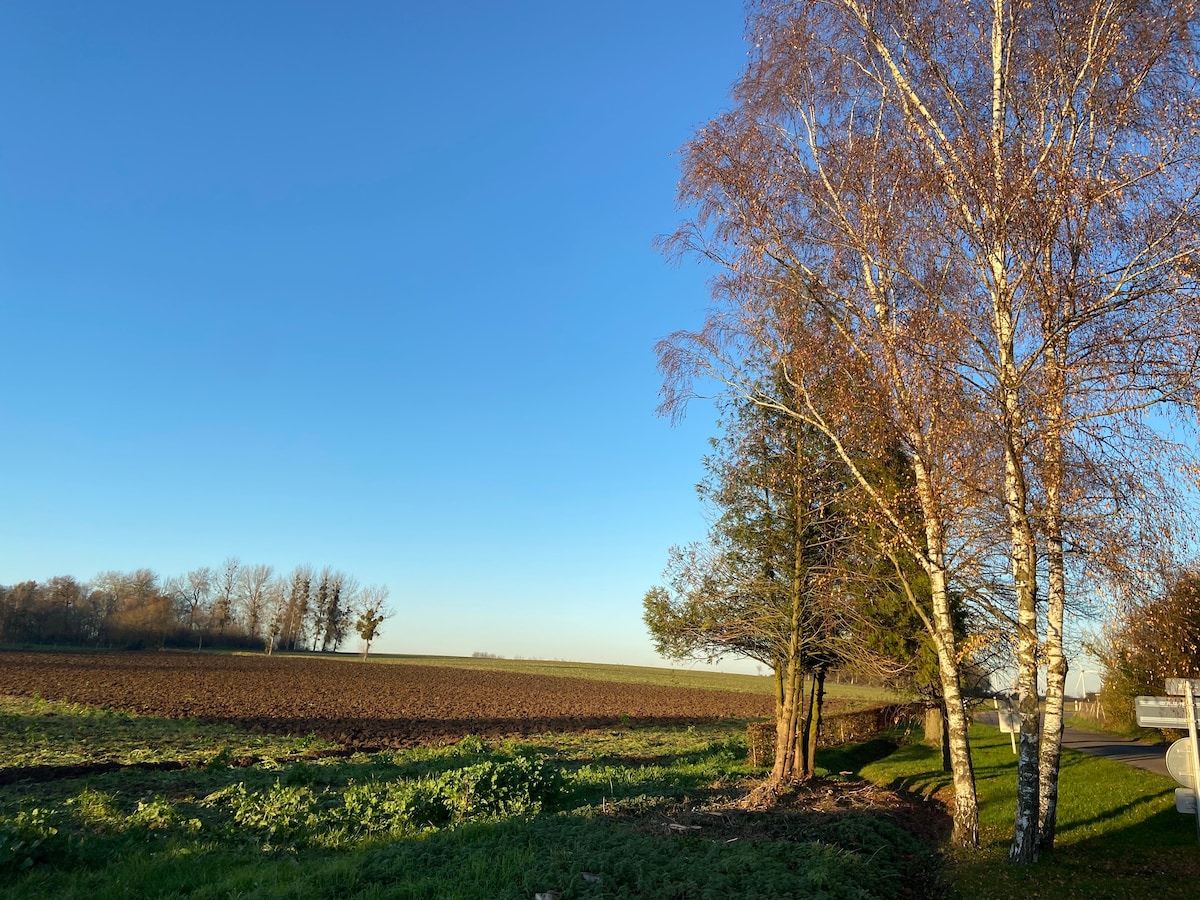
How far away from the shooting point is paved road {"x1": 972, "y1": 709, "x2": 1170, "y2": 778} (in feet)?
69.5

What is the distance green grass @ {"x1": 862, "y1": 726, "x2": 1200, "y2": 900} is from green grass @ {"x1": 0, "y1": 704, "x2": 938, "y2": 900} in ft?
3.65

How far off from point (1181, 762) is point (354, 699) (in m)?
39.2

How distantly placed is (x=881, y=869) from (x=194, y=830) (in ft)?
32.3

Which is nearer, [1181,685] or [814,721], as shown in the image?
[1181,685]

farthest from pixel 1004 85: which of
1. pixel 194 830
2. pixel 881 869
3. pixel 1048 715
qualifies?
pixel 194 830

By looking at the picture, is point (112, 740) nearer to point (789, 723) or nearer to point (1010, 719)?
point (789, 723)

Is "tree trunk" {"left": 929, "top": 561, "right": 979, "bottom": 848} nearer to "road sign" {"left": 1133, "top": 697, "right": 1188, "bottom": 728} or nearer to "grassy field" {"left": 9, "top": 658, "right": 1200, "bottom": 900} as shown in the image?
"grassy field" {"left": 9, "top": 658, "right": 1200, "bottom": 900}

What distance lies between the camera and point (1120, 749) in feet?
86.3

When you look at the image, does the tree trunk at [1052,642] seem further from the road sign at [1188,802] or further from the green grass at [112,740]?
the green grass at [112,740]

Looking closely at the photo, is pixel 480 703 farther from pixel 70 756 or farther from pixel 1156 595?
pixel 1156 595

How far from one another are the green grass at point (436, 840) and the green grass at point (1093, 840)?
1.11 meters

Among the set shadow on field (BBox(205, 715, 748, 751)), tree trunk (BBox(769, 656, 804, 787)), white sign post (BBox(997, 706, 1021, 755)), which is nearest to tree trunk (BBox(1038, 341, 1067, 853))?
tree trunk (BBox(769, 656, 804, 787))

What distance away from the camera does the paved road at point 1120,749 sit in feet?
69.5

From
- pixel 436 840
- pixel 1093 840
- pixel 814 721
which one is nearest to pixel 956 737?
pixel 1093 840
